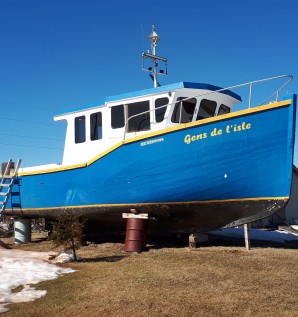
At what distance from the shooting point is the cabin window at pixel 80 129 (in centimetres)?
1228

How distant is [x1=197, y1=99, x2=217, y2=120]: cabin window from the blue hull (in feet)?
5.09

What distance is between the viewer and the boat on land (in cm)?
902

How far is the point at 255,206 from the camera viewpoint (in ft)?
30.6

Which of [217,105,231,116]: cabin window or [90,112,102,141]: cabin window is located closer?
[217,105,231,116]: cabin window

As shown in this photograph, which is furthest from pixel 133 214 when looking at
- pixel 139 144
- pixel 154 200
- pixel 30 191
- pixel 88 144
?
A: pixel 30 191

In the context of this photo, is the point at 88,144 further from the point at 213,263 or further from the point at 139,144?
the point at 213,263

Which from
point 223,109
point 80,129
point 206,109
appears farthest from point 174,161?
point 80,129

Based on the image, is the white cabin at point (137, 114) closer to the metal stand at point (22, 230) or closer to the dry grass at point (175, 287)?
the metal stand at point (22, 230)

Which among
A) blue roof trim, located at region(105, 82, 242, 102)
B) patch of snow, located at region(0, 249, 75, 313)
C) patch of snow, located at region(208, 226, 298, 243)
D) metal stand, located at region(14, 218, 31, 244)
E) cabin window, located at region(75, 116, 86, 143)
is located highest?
blue roof trim, located at region(105, 82, 242, 102)

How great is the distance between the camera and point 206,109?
1114cm

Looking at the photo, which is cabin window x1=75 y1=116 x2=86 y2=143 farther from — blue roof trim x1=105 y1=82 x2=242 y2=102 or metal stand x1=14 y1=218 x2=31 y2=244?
metal stand x1=14 y1=218 x2=31 y2=244

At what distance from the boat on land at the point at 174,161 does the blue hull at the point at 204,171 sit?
25mm

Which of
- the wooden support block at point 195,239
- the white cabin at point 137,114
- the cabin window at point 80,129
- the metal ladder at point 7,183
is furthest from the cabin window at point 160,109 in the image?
the metal ladder at point 7,183

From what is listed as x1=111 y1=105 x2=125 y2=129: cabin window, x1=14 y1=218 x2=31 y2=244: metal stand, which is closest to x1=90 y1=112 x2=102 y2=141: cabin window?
x1=111 y1=105 x2=125 y2=129: cabin window
